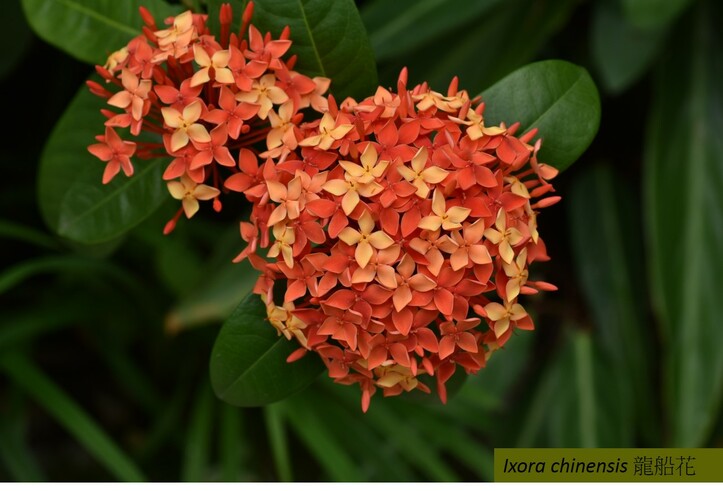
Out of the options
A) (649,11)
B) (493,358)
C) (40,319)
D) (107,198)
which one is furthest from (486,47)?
(40,319)

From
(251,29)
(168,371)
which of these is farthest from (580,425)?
(251,29)

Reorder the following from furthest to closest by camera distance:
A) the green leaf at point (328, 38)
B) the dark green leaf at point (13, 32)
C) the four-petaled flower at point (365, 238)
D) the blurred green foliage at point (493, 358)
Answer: the blurred green foliage at point (493, 358)
the dark green leaf at point (13, 32)
the green leaf at point (328, 38)
the four-petaled flower at point (365, 238)

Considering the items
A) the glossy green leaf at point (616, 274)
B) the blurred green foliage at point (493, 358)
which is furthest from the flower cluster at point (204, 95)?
the glossy green leaf at point (616, 274)

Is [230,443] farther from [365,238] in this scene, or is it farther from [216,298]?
[365,238]

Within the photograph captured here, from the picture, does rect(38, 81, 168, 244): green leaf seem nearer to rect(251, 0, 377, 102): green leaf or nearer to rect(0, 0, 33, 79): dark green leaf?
rect(251, 0, 377, 102): green leaf

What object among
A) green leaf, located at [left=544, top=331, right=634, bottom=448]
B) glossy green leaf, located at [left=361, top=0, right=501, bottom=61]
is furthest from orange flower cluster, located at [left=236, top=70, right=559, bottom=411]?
green leaf, located at [left=544, top=331, right=634, bottom=448]

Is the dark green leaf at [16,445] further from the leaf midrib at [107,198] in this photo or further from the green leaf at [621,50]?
the green leaf at [621,50]

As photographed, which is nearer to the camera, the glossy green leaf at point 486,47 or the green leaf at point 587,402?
the glossy green leaf at point 486,47
